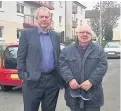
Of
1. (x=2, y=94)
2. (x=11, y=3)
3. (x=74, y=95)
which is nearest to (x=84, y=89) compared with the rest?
(x=74, y=95)

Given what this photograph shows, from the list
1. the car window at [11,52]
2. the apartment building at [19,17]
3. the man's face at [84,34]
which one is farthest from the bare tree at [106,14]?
the man's face at [84,34]

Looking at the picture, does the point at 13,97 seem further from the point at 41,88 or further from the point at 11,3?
the point at 11,3

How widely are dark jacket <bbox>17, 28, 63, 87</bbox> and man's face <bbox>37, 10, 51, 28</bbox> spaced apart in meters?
0.14

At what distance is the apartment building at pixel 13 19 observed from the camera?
29297 millimetres

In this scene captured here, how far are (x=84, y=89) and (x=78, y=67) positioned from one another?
0.29 meters

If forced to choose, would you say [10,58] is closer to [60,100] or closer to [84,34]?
[60,100]

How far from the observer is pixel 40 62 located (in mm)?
4348

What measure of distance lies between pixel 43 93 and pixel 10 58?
5379 mm

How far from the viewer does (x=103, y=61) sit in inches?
167

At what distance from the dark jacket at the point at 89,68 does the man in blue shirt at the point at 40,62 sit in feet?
0.63

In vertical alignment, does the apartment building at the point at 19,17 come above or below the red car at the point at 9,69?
above

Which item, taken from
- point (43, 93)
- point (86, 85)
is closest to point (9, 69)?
point (43, 93)

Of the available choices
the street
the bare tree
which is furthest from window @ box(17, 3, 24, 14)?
the street

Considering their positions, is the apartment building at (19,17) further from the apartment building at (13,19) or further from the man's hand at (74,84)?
the man's hand at (74,84)
